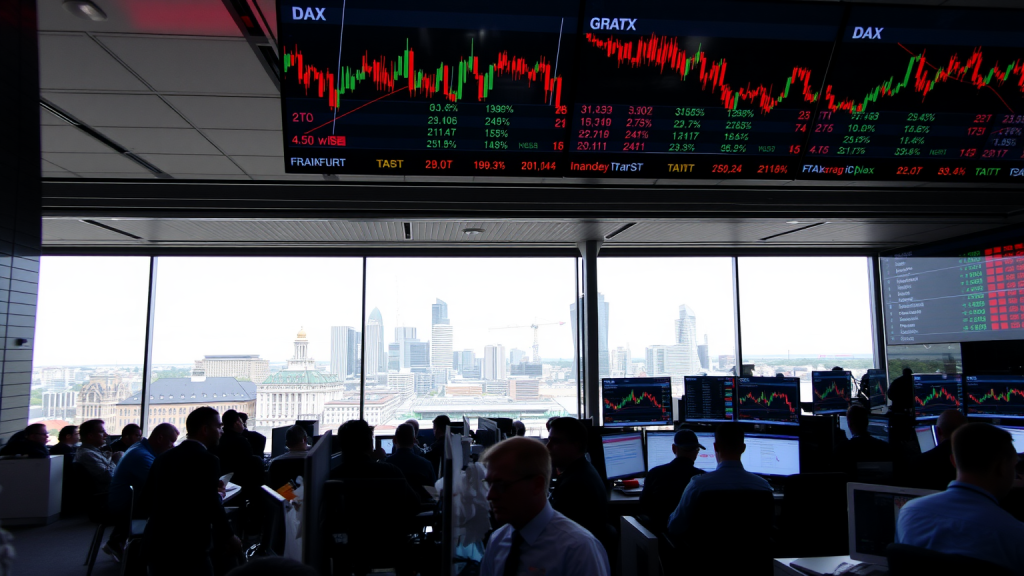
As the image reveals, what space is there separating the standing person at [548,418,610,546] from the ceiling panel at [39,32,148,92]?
3.00 m

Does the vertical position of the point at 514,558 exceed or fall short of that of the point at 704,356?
it falls short

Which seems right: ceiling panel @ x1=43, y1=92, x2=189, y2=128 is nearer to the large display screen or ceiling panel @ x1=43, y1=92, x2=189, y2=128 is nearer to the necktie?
the large display screen

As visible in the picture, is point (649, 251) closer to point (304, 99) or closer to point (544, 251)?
point (544, 251)

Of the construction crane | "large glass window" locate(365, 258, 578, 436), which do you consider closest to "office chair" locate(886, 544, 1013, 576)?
"large glass window" locate(365, 258, 578, 436)

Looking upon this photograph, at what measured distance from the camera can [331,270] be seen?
796 centimetres

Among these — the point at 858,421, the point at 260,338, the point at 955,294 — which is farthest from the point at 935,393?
the point at 260,338

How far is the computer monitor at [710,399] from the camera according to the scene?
5402 mm

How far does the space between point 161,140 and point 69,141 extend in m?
0.65

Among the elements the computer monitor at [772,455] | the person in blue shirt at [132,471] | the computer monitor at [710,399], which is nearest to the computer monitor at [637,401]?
the computer monitor at [710,399]

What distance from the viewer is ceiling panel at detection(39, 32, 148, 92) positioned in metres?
2.97

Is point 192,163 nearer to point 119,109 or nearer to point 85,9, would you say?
point 119,109

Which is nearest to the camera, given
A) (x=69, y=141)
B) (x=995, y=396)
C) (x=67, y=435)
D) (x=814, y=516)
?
(x=814, y=516)

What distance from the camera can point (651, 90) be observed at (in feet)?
9.67

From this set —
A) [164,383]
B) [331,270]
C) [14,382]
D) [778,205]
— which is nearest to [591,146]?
[14,382]
